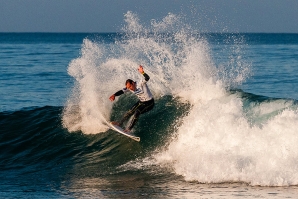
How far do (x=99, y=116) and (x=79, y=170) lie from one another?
275 centimetres

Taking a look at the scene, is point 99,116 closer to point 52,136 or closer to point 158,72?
point 52,136

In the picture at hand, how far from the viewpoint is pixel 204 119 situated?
510 inches

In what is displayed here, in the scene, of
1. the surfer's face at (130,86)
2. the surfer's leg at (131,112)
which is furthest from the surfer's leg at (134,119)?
the surfer's face at (130,86)

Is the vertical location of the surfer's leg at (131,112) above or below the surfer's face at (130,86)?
below

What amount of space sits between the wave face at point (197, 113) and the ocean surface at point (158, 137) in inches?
1.0

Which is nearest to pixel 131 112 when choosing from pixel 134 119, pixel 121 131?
pixel 134 119

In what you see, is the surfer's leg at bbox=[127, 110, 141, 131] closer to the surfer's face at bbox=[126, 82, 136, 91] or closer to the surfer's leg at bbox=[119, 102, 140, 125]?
the surfer's leg at bbox=[119, 102, 140, 125]

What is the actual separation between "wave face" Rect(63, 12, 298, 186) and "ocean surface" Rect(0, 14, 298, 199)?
25 mm

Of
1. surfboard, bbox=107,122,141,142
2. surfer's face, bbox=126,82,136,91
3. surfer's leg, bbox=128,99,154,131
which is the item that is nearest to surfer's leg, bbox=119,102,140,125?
surfer's leg, bbox=128,99,154,131

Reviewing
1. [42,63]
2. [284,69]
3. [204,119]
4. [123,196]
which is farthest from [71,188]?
[42,63]

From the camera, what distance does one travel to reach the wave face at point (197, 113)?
36.7 ft

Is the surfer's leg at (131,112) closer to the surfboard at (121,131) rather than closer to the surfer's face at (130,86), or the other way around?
the surfboard at (121,131)

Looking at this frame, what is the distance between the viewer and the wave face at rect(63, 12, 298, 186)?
36.7 ft

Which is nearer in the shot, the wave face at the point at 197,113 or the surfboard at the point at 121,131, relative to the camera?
the wave face at the point at 197,113
